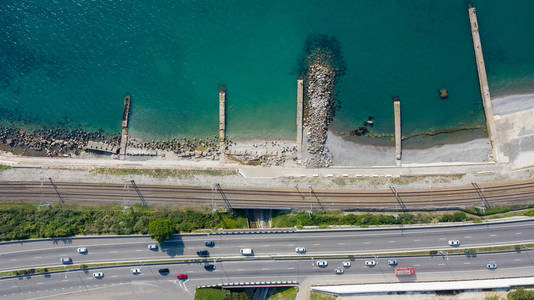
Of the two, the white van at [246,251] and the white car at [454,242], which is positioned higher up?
the white car at [454,242]

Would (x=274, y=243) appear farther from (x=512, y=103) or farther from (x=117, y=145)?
(x=512, y=103)

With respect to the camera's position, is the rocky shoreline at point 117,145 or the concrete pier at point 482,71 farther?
the rocky shoreline at point 117,145

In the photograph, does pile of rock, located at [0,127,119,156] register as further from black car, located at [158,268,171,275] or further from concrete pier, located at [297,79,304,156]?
concrete pier, located at [297,79,304,156]

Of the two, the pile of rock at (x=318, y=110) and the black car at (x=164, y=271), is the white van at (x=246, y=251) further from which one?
the pile of rock at (x=318, y=110)

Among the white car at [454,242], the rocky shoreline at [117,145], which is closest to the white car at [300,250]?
the rocky shoreline at [117,145]

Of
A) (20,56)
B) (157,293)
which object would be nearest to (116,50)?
(20,56)

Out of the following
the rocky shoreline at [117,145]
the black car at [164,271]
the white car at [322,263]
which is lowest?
the black car at [164,271]

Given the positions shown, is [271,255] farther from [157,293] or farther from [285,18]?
[285,18]
